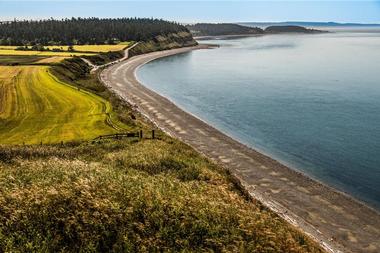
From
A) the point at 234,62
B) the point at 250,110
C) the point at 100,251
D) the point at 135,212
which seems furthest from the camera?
the point at 234,62

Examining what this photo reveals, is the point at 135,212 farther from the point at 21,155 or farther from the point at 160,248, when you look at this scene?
the point at 21,155

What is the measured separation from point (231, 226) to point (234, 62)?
147 m

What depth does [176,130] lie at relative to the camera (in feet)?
208

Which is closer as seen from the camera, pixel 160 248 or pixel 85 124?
pixel 160 248

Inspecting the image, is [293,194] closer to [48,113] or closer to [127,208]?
[127,208]

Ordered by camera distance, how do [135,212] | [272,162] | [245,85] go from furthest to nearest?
[245,85] < [272,162] < [135,212]

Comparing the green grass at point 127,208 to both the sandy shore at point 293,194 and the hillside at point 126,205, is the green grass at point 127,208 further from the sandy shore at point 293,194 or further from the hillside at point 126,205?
the sandy shore at point 293,194

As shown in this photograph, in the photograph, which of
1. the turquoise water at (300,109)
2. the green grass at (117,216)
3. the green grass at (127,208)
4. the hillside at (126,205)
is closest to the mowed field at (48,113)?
the hillside at (126,205)

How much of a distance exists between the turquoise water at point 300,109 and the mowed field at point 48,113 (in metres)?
19.8

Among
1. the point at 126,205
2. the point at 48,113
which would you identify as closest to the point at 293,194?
the point at 126,205

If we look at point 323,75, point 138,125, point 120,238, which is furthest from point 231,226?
point 323,75

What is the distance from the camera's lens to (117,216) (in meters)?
22.6

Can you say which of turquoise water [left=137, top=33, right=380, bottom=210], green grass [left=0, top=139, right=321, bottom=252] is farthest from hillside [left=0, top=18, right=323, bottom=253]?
turquoise water [left=137, top=33, right=380, bottom=210]

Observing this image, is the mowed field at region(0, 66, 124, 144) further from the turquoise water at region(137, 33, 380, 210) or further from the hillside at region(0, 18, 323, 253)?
the turquoise water at region(137, 33, 380, 210)
